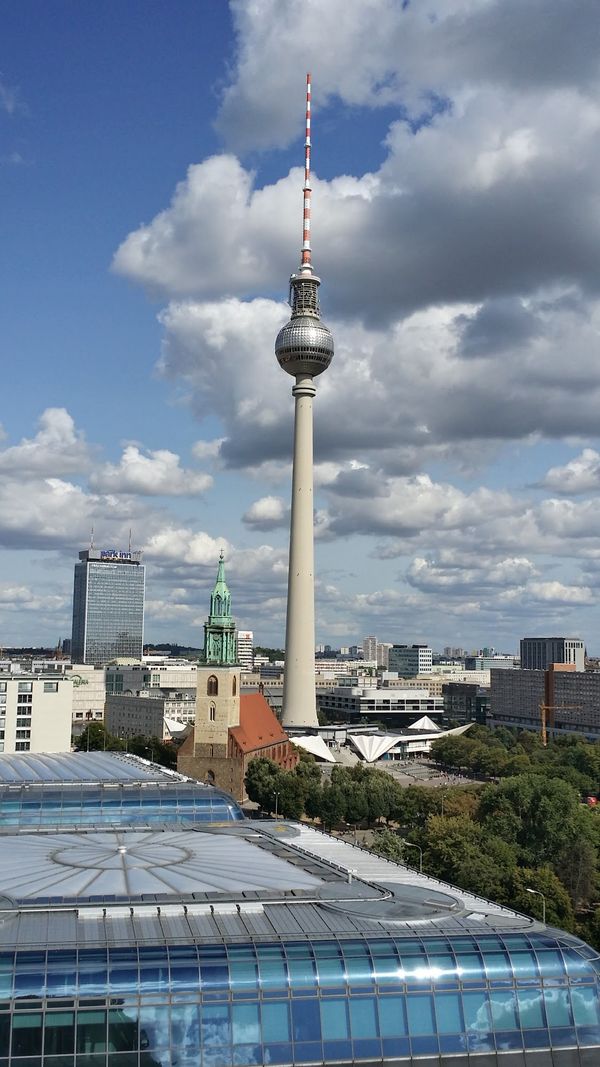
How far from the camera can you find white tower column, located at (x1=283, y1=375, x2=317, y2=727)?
6801 inches

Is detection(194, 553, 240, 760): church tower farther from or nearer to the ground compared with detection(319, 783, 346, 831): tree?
farther from the ground

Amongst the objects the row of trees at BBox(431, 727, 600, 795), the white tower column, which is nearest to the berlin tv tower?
the white tower column

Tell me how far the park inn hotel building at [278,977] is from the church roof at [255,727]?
8130 cm

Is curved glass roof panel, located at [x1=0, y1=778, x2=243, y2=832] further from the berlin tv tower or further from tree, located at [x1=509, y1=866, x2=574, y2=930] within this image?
the berlin tv tower

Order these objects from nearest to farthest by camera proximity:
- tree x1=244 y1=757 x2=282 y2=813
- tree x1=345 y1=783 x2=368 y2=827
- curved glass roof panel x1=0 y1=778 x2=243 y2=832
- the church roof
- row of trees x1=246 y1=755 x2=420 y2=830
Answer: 1. curved glass roof panel x1=0 y1=778 x2=243 y2=832
2. tree x1=345 y1=783 x2=368 y2=827
3. row of trees x1=246 y1=755 x2=420 y2=830
4. tree x1=244 y1=757 x2=282 y2=813
5. the church roof

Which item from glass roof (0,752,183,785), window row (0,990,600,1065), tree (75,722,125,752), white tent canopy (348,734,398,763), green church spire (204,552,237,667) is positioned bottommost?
white tent canopy (348,734,398,763)

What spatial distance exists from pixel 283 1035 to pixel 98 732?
139m

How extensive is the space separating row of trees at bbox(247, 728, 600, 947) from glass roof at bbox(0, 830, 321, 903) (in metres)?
24.1

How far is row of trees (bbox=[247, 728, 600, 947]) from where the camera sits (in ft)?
219

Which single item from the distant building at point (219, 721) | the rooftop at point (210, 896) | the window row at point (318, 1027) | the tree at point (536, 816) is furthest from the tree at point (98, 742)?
the window row at point (318, 1027)

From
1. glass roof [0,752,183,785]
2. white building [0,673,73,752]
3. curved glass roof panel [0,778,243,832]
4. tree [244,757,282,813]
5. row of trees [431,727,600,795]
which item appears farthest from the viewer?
row of trees [431,727,600,795]

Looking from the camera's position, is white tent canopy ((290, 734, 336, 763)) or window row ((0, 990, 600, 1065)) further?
white tent canopy ((290, 734, 336, 763))

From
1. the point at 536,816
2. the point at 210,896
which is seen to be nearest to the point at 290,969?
the point at 210,896

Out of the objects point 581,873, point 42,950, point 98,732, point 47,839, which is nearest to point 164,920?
point 42,950
